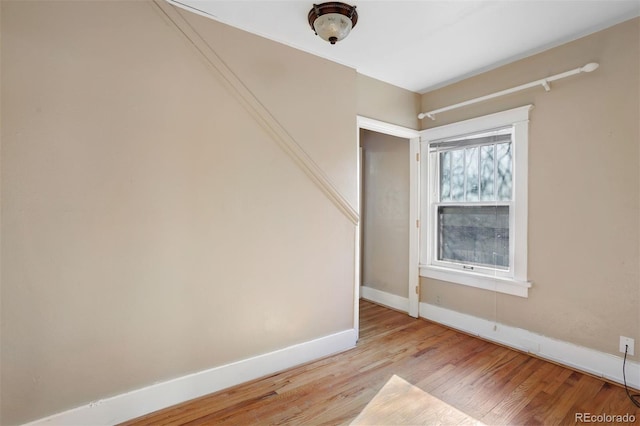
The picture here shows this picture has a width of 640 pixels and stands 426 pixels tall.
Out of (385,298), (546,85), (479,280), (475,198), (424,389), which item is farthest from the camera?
(385,298)

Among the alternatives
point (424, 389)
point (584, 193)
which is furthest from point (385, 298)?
point (584, 193)

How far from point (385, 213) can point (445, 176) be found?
0.91 meters

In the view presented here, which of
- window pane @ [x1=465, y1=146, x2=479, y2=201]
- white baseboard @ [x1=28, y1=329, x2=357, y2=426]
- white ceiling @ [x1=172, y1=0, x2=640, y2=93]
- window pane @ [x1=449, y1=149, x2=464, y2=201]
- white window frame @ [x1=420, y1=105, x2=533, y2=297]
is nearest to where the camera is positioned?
white baseboard @ [x1=28, y1=329, x2=357, y2=426]

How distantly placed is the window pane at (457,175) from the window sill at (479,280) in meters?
0.81

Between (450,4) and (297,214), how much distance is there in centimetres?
179

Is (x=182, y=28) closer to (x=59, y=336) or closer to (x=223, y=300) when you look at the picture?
(x=223, y=300)

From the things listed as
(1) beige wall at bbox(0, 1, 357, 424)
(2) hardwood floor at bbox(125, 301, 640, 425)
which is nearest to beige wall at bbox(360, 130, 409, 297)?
(2) hardwood floor at bbox(125, 301, 640, 425)

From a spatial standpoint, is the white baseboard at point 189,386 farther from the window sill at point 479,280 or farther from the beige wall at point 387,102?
the beige wall at point 387,102

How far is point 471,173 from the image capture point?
3.06m

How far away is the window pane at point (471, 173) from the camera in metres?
3.02

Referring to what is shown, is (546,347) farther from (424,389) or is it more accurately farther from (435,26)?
(435,26)

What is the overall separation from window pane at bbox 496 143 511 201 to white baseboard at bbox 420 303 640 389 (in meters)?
1.24

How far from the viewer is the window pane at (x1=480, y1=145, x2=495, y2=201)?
289 cm

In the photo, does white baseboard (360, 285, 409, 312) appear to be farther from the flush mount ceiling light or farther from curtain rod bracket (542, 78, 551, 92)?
the flush mount ceiling light
